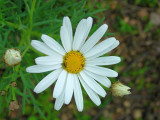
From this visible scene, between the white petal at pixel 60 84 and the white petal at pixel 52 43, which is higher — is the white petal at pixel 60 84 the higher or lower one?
the lower one

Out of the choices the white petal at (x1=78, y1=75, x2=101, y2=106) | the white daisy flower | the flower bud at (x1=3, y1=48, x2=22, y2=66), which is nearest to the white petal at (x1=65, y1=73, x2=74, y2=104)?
the white daisy flower

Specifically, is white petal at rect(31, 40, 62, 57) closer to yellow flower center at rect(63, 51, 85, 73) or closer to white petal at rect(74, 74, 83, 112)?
yellow flower center at rect(63, 51, 85, 73)

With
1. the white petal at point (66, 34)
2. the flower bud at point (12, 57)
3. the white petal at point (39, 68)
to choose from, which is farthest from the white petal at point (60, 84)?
the flower bud at point (12, 57)

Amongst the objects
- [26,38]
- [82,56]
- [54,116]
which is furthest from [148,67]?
[26,38]

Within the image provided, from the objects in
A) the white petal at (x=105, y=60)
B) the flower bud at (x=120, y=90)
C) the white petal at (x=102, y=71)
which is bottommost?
the flower bud at (x=120, y=90)

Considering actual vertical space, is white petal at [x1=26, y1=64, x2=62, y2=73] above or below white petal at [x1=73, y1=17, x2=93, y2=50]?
below

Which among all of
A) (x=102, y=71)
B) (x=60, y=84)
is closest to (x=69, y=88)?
(x=60, y=84)

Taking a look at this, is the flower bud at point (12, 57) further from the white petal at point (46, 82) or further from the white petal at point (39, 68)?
the white petal at point (46, 82)
